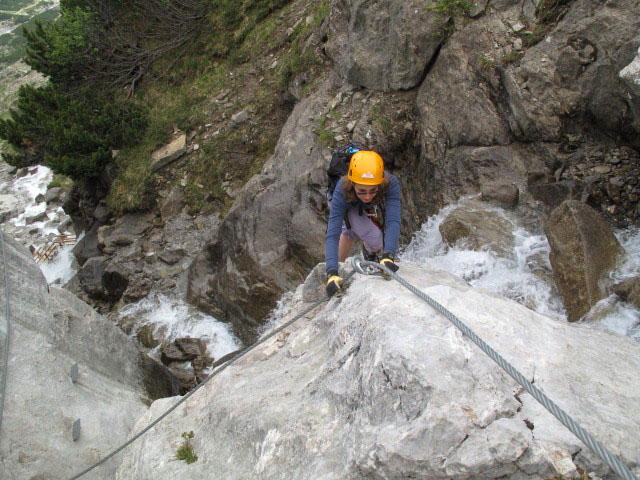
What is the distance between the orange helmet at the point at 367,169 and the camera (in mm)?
3641

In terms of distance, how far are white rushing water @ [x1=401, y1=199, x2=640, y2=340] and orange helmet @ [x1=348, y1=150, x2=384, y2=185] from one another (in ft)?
9.95

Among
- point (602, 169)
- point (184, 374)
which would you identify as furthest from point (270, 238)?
point (602, 169)

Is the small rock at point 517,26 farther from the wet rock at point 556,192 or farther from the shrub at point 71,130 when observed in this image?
the shrub at point 71,130

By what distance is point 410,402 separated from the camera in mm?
2404

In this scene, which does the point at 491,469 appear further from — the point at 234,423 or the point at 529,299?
the point at 529,299

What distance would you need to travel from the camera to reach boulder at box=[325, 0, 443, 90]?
7844 mm

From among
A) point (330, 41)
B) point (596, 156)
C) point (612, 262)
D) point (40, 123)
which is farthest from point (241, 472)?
point (40, 123)

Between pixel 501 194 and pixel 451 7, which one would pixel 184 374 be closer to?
pixel 501 194

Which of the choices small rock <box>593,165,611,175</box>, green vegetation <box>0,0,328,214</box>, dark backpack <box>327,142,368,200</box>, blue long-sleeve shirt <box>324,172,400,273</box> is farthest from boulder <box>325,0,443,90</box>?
blue long-sleeve shirt <box>324,172,400,273</box>

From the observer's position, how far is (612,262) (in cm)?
507

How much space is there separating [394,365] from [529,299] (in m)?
3.60

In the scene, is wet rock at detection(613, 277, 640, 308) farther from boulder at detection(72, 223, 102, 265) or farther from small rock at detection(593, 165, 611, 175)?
boulder at detection(72, 223, 102, 265)

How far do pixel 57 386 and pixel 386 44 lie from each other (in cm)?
825

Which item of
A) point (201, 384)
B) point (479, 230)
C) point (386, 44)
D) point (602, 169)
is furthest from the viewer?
point (386, 44)
